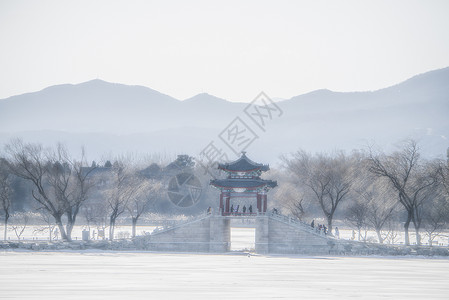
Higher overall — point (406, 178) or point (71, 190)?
point (406, 178)

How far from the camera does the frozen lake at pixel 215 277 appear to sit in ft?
120

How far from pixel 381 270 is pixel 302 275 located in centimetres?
706

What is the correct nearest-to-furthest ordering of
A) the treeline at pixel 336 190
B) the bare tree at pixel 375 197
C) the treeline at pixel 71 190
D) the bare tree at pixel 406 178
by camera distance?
the bare tree at pixel 406 178 → the treeline at pixel 336 190 → the bare tree at pixel 375 197 → the treeline at pixel 71 190

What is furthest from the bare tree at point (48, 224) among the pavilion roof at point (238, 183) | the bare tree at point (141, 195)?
the pavilion roof at point (238, 183)

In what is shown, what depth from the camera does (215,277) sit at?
143 feet

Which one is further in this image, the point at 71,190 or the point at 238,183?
the point at 71,190

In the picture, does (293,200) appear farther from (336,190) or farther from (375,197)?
(375,197)

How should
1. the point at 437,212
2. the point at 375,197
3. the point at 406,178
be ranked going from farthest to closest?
1. the point at 437,212
2. the point at 375,197
3. the point at 406,178

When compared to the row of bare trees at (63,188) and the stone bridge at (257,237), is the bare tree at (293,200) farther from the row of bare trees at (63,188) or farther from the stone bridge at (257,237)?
the row of bare trees at (63,188)

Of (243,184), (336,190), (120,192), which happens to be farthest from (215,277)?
(120,192)

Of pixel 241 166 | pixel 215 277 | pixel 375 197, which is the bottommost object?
pixel 215 277

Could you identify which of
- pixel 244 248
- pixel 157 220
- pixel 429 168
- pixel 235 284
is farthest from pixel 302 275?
pixel 157 220

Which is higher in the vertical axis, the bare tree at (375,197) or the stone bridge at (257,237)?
the bare tree at (375,197)

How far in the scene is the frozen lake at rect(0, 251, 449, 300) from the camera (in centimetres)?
3656
